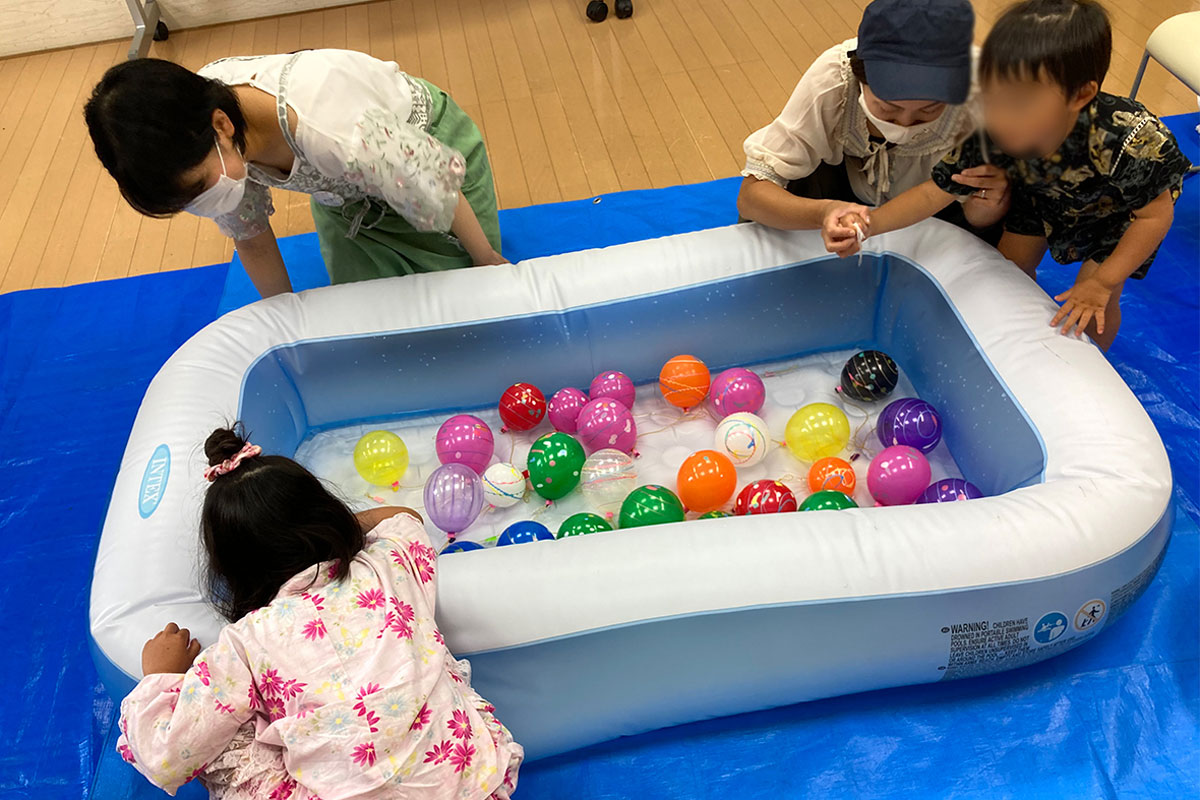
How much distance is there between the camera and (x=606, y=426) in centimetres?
167

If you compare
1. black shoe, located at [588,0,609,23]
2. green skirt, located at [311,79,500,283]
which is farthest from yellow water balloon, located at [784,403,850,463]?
black shoe, located at [588,0,609,23]

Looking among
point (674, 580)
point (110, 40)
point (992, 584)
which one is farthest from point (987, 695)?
point (110, 40)

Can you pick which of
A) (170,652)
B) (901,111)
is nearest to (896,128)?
(901,111)

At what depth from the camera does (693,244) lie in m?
1.81

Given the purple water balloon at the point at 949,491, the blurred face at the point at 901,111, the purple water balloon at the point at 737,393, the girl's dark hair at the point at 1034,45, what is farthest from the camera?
the purple water balloon at the point at 737,393

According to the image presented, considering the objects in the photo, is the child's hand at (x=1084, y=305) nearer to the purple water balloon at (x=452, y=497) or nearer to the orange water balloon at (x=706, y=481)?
the orange water balloon at (x=706, y=481)

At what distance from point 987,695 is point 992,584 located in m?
0.27

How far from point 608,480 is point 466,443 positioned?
0.93 feet

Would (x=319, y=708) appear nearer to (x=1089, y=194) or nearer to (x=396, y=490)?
(x=396, y=490)

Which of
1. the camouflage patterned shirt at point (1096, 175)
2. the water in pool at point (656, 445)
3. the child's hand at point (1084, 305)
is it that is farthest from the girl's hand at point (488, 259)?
the child's hand at point (1084, 305)

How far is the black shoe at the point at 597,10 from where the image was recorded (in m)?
3.46

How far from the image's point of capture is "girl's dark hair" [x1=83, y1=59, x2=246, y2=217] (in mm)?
1290

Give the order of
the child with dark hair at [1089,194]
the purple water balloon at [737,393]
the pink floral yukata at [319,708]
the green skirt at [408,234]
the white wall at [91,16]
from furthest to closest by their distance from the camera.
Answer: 1. the white wall at [91,16]
2. the green skirt at [408,234]
3. the purple water balloon at [737,393]
4. the pink floral yukata at [319,708]
5. the child with dark hair at [1089,194]

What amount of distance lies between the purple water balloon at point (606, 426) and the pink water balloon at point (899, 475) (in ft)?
1.47
